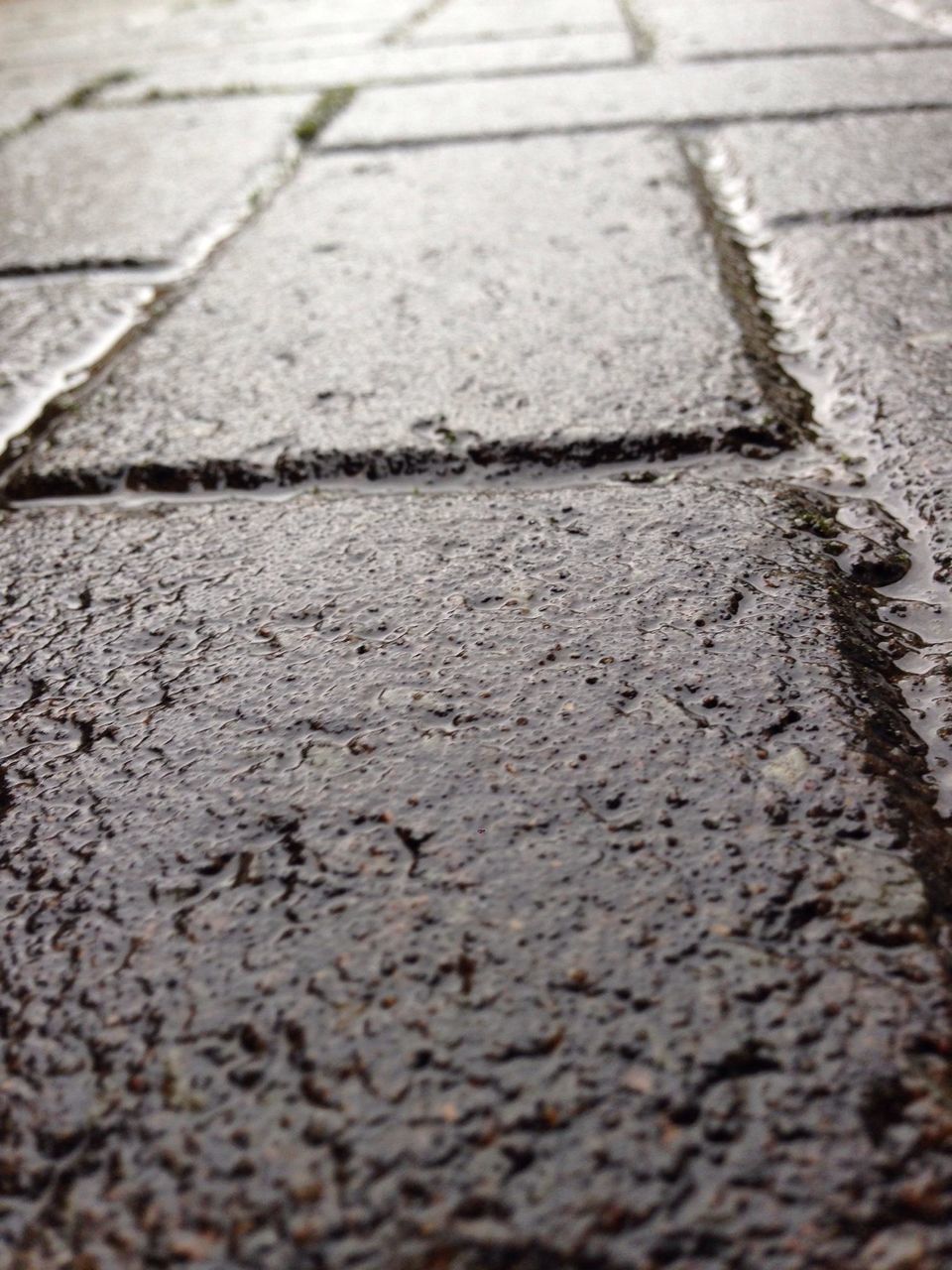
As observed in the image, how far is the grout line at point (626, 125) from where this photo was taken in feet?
5.59

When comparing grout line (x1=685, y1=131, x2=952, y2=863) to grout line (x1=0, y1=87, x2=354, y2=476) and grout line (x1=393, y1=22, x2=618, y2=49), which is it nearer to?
grout line (x1=0, y1=87, x2=354, y2=476)

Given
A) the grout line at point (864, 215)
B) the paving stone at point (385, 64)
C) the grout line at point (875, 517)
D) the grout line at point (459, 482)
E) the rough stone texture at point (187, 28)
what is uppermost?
the rough stone texture at point (187, 28)

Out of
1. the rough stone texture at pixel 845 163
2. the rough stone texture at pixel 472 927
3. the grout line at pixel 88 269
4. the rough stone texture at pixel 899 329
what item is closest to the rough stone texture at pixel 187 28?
the rough stone texture at pixel 845 163

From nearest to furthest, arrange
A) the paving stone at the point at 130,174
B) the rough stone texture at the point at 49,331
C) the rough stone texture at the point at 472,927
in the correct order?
the rough stone texture at the point at 472,927 → the rough stone texture at the point at 49,331 → the paving stone at the point at 130,174

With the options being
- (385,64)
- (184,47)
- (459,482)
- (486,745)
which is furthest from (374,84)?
(486,745)

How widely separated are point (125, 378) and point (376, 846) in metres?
0.71

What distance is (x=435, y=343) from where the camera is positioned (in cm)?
105

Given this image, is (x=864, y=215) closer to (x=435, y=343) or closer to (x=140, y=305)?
(x=435, y=343)

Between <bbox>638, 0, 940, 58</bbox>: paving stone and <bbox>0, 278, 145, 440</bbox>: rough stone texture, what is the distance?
1.52 m

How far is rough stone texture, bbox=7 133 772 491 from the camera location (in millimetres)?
899

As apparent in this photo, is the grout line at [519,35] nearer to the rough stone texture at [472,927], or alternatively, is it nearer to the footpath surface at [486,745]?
the footpath surface at [486,745]

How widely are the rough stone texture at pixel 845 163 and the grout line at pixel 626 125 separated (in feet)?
0.13

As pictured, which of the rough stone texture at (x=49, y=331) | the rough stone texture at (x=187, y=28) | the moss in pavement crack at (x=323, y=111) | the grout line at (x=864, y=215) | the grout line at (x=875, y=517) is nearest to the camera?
the grout line at (x=875, y=517)

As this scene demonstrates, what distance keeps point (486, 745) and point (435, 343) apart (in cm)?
59
